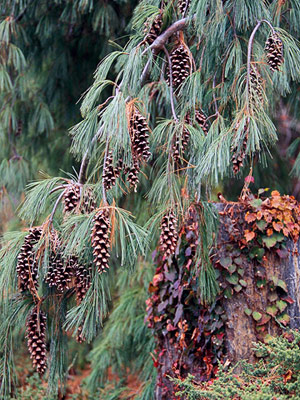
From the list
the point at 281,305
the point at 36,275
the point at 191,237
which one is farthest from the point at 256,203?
the point at 36,275

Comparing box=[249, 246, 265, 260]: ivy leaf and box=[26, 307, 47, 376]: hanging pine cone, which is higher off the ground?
box=[249, 246, 265, 260]: ivy leaf

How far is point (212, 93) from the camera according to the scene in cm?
215

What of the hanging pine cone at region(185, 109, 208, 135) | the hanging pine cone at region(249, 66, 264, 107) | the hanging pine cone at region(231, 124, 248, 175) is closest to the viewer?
the hanging pine cone at region(231, 124, 248, 175)

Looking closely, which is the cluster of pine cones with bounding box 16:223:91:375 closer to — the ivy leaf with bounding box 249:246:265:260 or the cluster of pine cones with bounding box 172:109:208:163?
the cluster of pine cones with bounding box 172:109:208:163

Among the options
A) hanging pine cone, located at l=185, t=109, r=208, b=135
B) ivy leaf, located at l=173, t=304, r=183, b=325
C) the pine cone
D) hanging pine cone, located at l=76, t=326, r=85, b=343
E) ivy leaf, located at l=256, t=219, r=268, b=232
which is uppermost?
hanging pine cone, located at l=185, t=109, r=208, b=135

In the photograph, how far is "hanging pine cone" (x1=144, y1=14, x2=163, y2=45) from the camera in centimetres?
211

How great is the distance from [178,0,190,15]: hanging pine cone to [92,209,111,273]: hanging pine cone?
3.14 feet

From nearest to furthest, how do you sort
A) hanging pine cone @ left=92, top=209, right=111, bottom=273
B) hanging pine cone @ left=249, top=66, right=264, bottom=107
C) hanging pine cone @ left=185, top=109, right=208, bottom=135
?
hanging pine cone @ left=92, top=209, right=111, bottom=273 < hanging pine cone @ left=249, top=66, right=264, bottom=107 < hanging pine cone @ left=185, top=109, right=208, bottom=135

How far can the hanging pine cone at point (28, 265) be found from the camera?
177cm

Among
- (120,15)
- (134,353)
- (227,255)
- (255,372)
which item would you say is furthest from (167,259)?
(120,15)

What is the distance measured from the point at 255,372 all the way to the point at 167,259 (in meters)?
0.75

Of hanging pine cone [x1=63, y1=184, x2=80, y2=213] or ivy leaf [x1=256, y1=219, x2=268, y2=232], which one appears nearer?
hanging pine cone [x1=63, y1=184, x2=80, y2=213]

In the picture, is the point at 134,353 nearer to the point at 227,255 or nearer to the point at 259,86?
the point at 227,255

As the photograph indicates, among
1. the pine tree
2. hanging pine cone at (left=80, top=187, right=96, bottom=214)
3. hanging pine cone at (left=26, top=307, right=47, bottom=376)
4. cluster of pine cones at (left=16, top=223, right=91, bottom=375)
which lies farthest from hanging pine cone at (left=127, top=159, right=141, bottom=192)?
hanging pine cone at (left=26, top=307, right=47, bottom=376)
